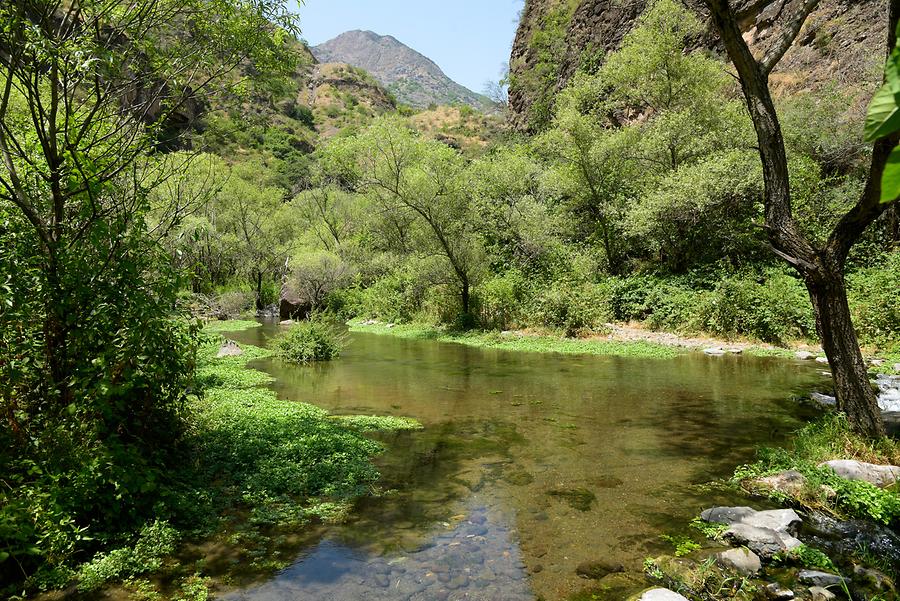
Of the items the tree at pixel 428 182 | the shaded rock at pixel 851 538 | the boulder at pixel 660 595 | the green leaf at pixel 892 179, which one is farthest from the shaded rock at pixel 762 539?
the tree at pixel 428 182

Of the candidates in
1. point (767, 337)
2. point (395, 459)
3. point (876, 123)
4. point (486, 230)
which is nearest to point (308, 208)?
point (486, 230)

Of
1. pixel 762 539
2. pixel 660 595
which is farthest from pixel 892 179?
pixel 762 539

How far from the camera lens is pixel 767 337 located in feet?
61.8

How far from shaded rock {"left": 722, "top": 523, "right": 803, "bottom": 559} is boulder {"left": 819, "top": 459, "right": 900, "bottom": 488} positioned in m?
1.84

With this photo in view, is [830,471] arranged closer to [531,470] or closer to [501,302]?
[531,470]

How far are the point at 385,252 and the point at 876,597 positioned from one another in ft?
118

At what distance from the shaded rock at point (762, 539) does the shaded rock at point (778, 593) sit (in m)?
0.52

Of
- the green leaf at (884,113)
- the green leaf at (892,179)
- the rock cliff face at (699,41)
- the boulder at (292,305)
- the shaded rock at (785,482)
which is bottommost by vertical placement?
the shaded rock at (785,482)

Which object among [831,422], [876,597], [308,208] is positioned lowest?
[876,597]

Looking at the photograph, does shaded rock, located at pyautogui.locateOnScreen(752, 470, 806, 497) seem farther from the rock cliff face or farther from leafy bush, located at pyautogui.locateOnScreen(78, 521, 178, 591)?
leafy bush, located at pyautogui.locateOnScreen(78, 521, 178, 591)

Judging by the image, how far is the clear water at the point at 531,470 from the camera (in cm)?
536

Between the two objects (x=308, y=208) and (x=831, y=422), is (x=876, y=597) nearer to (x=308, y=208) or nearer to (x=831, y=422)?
(x=831, y=422)

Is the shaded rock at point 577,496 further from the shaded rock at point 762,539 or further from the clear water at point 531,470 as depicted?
the shaded rock at point 762,539

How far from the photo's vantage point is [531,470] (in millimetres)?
8180
